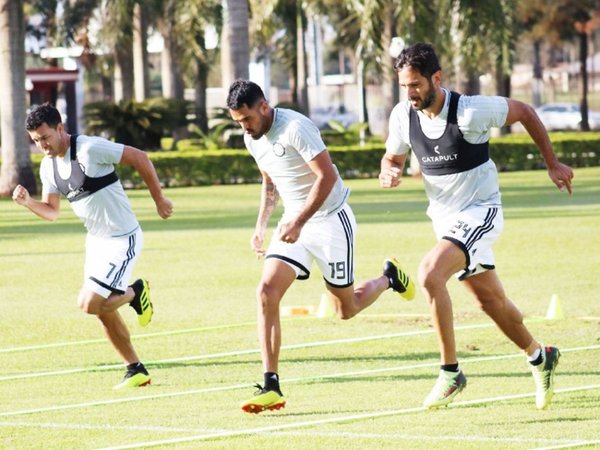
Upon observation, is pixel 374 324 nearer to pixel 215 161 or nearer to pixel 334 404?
pixel 334 404

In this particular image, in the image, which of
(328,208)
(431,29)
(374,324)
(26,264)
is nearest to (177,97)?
(431,29)

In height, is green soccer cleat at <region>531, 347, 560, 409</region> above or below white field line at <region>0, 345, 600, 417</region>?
above

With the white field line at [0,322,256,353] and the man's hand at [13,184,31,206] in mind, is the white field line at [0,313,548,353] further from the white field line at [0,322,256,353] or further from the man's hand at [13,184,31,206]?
the man's hand at [13,184,31,206]

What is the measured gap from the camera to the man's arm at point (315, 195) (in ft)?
29.8

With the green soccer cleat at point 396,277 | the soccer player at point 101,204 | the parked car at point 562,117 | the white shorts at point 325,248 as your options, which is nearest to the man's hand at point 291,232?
the white shorts at point 325,248

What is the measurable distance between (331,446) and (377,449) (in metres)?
0.26

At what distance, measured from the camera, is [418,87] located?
29.1 ft

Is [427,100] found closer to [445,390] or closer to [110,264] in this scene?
[445,390]

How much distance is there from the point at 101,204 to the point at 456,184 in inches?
101

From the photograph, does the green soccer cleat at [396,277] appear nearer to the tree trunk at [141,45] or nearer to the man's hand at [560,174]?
the man's hand at [560,174]

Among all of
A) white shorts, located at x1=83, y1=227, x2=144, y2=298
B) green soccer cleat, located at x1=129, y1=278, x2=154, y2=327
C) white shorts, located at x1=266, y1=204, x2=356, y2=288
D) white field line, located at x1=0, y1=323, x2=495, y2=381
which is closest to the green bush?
white field line, located at x1=0, y1=323, x2=495, y2=381

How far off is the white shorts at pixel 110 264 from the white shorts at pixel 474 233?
2.37 metres

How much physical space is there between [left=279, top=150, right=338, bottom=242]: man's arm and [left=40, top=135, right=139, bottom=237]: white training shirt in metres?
1.63

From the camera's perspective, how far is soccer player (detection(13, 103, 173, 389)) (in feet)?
33.4
